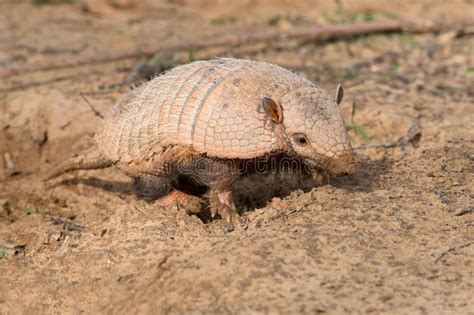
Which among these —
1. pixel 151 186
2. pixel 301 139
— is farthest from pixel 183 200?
pixel 301 139

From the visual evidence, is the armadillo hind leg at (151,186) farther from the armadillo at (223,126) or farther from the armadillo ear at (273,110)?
the armadillo ear at (273,110)

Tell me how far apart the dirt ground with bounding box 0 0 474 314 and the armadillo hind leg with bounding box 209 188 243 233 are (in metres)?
0.10

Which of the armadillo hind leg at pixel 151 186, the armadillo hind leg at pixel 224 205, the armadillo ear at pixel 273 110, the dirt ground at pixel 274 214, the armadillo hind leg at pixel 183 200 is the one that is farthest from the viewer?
the armadillo hind leg at pixel 183 200

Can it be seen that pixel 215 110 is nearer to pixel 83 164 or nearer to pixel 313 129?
pixel 313 129

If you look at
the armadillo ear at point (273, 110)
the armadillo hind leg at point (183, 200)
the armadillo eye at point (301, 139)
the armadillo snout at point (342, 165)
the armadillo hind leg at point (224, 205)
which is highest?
the armadillo ear at point (273, 110)

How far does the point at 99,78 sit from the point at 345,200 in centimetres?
401

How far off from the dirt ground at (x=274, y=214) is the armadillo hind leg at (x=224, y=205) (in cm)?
10

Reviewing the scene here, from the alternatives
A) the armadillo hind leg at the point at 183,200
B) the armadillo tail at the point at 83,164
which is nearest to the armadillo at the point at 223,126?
the armadillo hind leg at the point at 183,200

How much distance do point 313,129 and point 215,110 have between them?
61 centimetres

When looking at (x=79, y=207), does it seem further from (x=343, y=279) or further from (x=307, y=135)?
(x=343, y=279)

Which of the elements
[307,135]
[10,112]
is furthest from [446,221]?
[10,112]

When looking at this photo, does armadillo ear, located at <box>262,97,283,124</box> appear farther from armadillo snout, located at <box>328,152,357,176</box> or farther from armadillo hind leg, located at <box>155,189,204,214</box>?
armadillo hind leg, located at <box>155,189,204,214</box>

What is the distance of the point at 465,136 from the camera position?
19.7ft

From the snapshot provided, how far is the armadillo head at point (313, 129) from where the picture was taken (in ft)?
14.1
